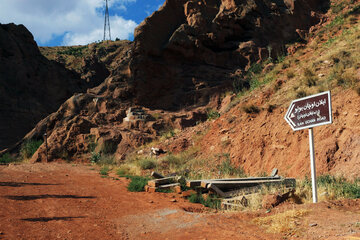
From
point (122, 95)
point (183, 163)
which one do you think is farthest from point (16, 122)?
point (183, 163)

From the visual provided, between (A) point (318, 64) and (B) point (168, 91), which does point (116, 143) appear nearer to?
(B) point (168, 91)

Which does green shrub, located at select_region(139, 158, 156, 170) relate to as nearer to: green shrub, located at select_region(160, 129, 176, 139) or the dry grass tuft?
green shrub, located at select_region(160, 129, 176, 139)

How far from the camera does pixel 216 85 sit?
22.9 m

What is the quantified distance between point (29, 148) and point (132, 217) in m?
16.6

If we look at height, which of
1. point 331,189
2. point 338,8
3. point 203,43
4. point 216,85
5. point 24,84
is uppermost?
point 338,8

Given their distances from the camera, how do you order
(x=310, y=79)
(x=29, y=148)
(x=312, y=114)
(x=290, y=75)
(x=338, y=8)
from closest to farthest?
1. (x=312, y=114)
2. (x=310, y=79)
3. (x=290, y=75)
4. (x=29, y=148)
5. (x=338, y=8)

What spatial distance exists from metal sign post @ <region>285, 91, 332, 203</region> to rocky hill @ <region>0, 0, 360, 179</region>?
169 inches

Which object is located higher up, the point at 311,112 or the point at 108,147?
the point at 311,112

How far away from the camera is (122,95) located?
77.2 ft

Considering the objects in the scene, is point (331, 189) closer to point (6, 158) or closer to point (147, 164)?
point (147, 164)

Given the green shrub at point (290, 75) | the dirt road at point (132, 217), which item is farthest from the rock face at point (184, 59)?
the dirt road at point (132, 217)

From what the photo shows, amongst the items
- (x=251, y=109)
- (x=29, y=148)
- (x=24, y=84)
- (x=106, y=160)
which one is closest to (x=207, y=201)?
(x=251, y=109)

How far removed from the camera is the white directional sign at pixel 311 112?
6.27 meters

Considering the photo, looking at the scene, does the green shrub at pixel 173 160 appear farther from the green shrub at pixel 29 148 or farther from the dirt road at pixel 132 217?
the green shrub at pixel 29 148
